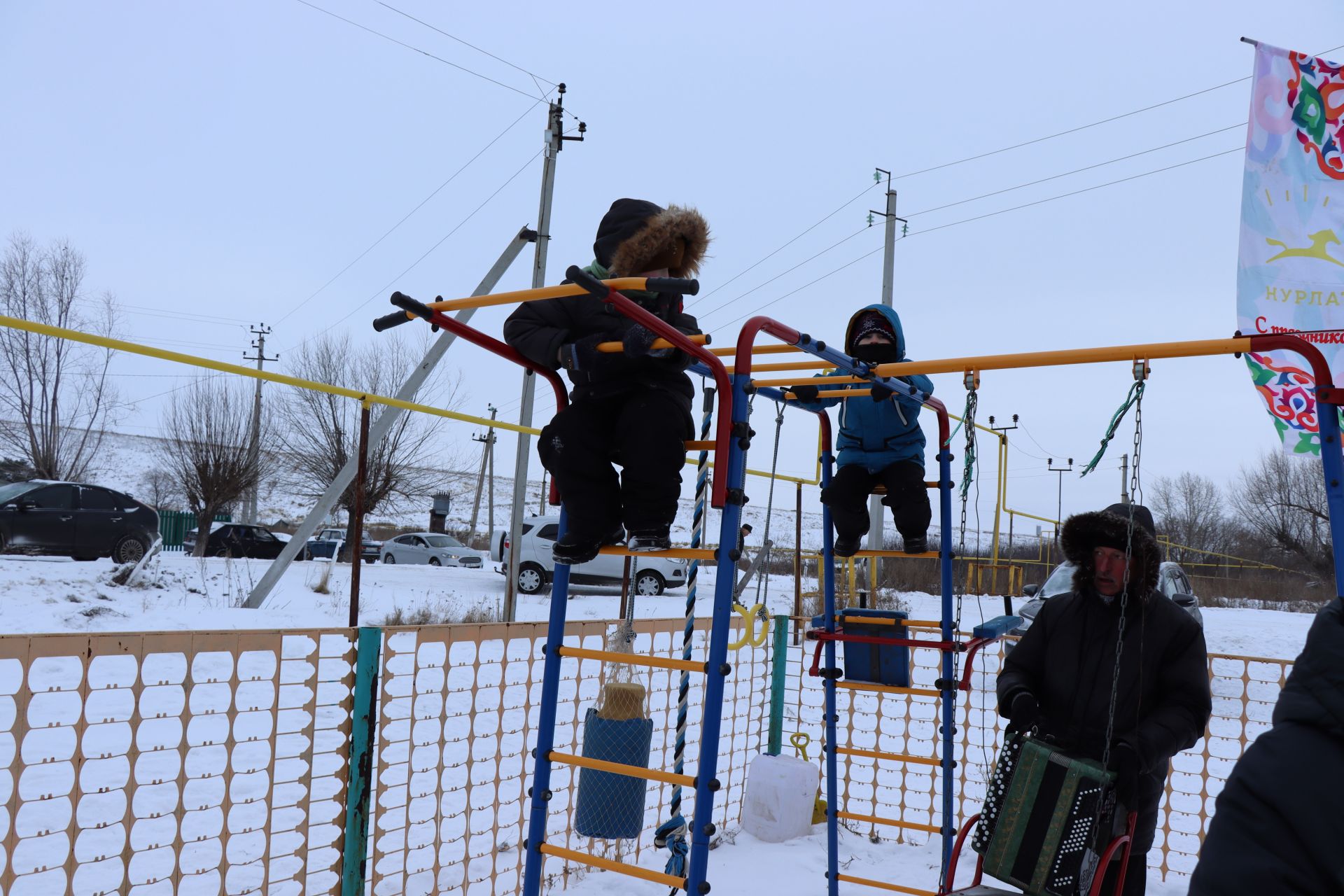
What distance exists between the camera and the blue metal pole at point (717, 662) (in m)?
2.59

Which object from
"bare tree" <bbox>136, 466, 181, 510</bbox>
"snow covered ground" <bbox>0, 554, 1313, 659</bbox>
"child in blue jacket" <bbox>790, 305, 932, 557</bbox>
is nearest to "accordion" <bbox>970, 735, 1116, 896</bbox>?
"child in blue jacket" <bbox>790, 305, 932, 557</bbox>

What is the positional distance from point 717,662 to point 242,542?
80.2 feet

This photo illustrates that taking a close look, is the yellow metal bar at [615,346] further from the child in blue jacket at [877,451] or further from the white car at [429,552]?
the white car at [429,552]

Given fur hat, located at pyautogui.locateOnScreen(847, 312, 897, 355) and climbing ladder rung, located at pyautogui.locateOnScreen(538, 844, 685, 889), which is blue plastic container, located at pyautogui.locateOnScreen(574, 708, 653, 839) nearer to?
climbing ladder rung, located at pyautogui.locateOnScreen(538, 844, 685, 889)

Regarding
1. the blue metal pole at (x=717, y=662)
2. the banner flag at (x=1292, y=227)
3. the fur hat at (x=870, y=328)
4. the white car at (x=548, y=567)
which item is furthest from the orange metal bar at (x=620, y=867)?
the white car at (x=548, y=567)

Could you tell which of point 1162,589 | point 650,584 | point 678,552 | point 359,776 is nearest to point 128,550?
point 650,584

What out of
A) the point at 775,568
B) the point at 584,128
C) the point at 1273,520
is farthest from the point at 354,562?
the point at 1273,520

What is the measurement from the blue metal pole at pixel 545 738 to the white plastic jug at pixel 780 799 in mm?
2162

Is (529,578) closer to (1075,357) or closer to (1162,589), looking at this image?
(1162,589)

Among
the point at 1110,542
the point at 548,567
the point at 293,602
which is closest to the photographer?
the point at 1110,542

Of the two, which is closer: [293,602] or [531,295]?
[531,295]

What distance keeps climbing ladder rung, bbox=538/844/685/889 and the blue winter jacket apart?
6.42 feet

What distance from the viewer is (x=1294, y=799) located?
1070 mm

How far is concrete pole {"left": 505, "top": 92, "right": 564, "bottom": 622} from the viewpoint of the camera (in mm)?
10891
